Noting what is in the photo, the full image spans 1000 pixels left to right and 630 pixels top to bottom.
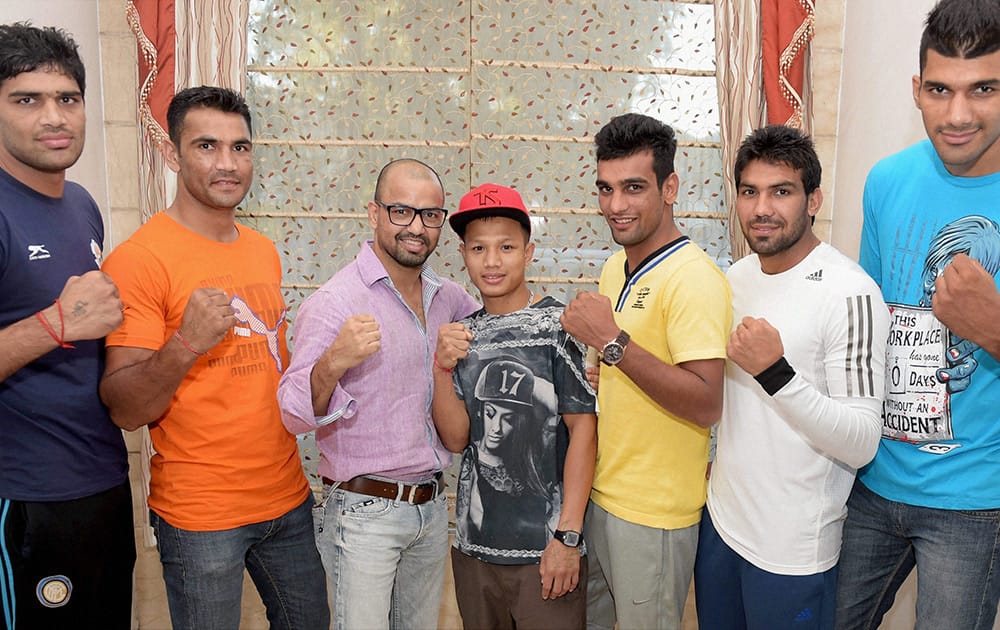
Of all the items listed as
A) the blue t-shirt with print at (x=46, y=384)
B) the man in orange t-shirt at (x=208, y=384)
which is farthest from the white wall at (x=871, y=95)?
the blue t-shirt with print at (x=46, y=384)

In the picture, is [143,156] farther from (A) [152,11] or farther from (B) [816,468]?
(B) [816,468]

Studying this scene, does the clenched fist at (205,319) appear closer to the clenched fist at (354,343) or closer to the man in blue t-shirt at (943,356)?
the clenched fist at (354,343)

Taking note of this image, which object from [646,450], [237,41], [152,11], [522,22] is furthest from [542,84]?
[646,450]

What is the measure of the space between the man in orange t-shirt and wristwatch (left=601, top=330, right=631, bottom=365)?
0.89 m

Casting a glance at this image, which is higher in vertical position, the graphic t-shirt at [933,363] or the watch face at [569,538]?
the graphic t-shirt at [933,363]

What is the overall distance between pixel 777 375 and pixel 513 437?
24.5 inches

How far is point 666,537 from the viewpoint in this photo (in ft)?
5.24

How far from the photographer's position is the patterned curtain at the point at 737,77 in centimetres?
272

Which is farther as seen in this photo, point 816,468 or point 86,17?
point 86,17

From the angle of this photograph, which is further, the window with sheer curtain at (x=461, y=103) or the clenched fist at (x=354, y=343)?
the window with sheer curtain at (x=461, y=103)

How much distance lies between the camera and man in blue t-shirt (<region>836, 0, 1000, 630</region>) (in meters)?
1.38

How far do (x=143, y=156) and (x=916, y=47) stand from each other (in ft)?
9.73

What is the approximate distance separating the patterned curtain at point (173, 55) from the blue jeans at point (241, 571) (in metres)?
1.11

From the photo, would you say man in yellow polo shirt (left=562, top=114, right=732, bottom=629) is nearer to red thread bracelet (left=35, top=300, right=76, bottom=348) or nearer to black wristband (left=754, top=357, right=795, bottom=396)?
black wristband (left=754, top=357, right=795, bottom=396)
